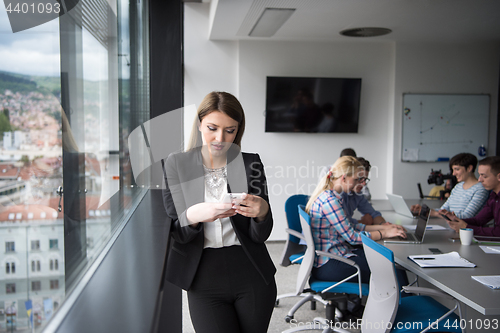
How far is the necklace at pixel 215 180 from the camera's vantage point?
1.53 meters

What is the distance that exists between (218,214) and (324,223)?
1.74m

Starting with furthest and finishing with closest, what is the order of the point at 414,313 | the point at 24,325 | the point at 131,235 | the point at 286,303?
1. the point at 286,303
2. the point at 414,313
3. the point at 131,235
4. the point at 24,325

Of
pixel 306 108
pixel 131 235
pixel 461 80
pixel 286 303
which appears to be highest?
pixel 461 80

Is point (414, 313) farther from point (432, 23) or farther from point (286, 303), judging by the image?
point (432, 23)

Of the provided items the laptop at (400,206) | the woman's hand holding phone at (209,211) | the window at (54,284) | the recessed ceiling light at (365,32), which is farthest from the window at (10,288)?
the recessed ceiling light at (365,32)

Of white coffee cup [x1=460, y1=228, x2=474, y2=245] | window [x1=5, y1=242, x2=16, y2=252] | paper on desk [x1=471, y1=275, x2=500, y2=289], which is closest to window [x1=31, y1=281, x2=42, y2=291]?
window [x1=5, y1=242, x2=16, y2=252]

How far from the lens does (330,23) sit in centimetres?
459

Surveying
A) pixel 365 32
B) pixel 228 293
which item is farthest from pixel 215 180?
pixel 365 32

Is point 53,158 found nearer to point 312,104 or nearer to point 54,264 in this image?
point 54,264

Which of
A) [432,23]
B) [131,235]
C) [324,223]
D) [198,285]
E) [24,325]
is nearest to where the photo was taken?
[24,325]

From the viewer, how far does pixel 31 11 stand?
649 mm

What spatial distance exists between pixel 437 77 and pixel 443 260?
422 centimetres

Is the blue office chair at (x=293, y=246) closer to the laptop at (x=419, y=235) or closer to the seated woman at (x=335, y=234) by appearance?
the seated woman at (x=335, y=234)

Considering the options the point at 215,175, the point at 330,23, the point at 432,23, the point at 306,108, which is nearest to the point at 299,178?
the point at 306,108
